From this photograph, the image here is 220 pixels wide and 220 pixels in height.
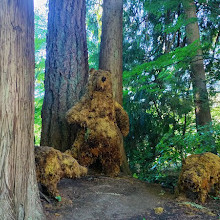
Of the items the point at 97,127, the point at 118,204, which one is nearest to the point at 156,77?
the point at 97,127

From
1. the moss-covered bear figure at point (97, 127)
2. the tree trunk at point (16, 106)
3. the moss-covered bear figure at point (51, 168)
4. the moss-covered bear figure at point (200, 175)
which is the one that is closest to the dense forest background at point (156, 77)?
the moss-covered bear figure at point (200, 175)

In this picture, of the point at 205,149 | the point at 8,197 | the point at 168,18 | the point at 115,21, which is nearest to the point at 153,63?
the point at 115,21

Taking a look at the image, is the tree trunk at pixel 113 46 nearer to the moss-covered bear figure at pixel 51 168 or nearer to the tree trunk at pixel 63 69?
the tree trunk at pixel 63 69

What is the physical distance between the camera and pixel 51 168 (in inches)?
129

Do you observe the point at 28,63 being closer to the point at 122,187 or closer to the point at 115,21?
the point at 122,187

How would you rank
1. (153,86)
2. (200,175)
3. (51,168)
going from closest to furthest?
1. (51,168)
2. (200,175)
3. (153,86)

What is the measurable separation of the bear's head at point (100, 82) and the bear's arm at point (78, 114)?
0.35 metres

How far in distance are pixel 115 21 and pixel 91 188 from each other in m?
3.97

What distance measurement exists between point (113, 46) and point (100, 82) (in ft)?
5.17

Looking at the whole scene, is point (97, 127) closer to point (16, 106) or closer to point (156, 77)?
point (16, 106)

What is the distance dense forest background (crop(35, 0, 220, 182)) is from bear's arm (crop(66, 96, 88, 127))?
2.15 metres

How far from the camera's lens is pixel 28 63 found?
2.54 m

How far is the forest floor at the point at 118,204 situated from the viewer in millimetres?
3086

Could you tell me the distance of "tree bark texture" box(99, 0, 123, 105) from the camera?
5.72 metres
